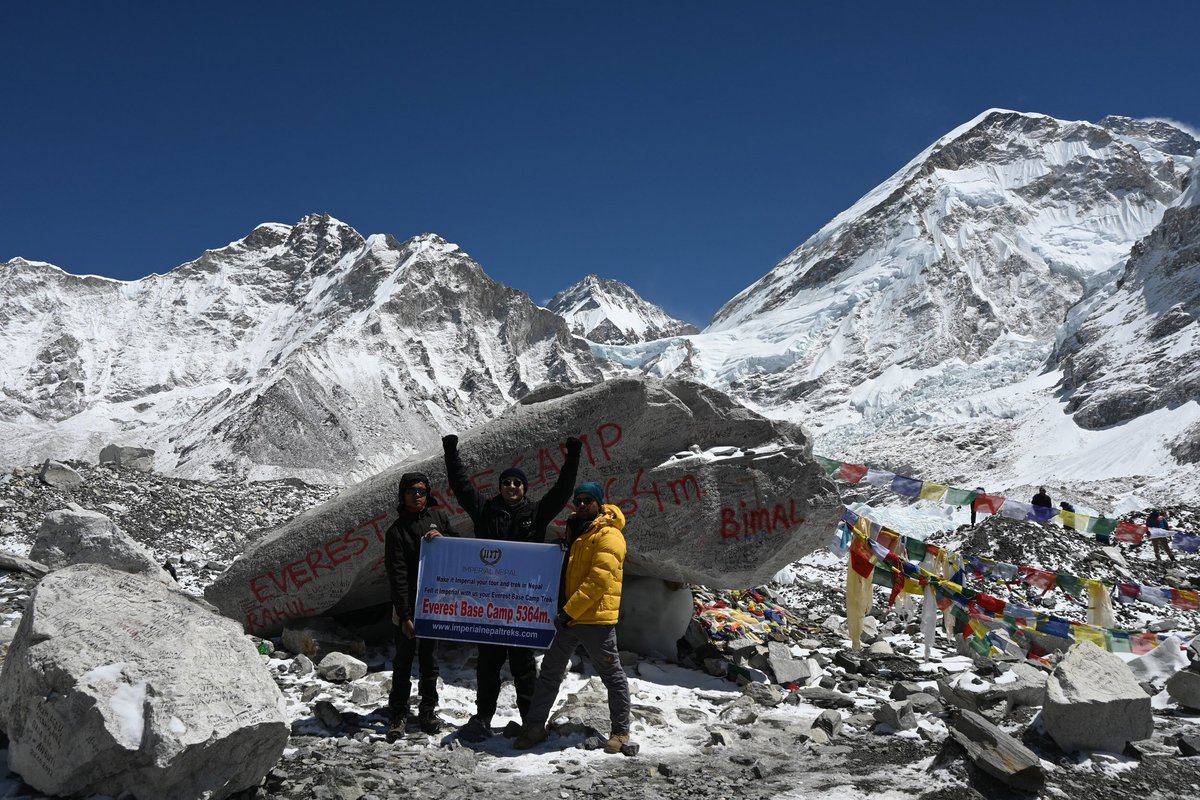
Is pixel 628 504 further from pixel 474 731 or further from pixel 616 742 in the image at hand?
pixel 474 731

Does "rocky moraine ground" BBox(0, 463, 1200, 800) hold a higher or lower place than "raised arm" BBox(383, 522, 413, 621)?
lower

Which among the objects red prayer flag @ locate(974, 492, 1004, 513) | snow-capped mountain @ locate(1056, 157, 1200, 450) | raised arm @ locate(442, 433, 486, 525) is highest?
snow-capped mountain @ locate(1056, 157, 1200, 450)

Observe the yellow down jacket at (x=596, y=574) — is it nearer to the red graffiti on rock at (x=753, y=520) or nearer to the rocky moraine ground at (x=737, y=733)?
the rocky moraine ground at (x=737, y=733)

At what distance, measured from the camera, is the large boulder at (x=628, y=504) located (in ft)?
26.7

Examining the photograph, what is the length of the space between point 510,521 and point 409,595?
0.89m

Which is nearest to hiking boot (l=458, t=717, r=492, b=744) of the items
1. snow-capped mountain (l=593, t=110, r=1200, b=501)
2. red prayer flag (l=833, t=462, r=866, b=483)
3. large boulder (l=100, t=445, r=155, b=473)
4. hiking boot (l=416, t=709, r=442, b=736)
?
hiking boot (l=416, t=709, r=442, b=736)

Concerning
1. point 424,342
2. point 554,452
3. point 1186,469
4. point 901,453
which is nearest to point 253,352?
point 424,342

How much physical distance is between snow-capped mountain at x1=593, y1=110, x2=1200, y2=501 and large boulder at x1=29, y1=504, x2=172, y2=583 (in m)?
55.7

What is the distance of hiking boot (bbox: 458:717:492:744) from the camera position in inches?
234

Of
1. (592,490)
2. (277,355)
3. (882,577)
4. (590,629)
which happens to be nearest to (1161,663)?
(882,577)

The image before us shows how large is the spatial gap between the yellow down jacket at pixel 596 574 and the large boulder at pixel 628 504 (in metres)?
2.40

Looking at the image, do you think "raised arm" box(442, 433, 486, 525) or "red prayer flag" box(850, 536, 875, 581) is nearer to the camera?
"raised arm" box(442, 433, 486, 525)

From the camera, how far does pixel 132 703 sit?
4.43 metres

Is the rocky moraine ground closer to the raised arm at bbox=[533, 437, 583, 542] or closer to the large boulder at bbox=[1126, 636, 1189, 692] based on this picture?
the large boulder at bbox=[1126, 636, 1189, 692]
